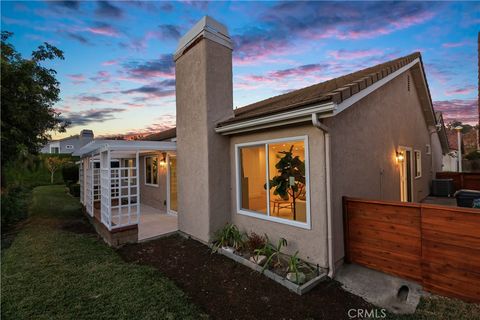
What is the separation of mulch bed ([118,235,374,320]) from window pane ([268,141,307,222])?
153 centimetres

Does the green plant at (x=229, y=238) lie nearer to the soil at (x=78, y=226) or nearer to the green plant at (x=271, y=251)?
the green plant at (x=271, y=251)

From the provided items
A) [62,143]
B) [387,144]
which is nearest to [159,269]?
[387,144]

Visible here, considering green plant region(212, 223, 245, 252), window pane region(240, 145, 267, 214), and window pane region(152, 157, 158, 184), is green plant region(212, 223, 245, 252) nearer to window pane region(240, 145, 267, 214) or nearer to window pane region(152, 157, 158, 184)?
window pane region(240, 145, 267, 214)

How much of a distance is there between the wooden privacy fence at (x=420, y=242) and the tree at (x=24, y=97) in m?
9.51

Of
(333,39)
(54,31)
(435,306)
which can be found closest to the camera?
(435,306)

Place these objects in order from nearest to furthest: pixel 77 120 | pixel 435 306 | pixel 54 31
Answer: pixel 435 306 < pixel 54 31 < pixel 77 120

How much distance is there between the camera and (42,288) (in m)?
4.00

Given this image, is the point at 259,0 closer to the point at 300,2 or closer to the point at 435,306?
the point at 300,2

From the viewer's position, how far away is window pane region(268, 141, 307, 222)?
509 cm

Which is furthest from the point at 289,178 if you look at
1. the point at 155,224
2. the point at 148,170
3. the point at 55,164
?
the point at 55,164

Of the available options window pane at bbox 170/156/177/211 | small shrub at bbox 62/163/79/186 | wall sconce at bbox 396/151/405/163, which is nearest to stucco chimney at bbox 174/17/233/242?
window pane at bbox 170/156/177/211

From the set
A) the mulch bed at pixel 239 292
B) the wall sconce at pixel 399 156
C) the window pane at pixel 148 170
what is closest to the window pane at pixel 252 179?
the mulch bed at pixel 239 292

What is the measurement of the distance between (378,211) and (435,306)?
5.29 ft

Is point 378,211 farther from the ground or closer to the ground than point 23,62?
closer to the ground
